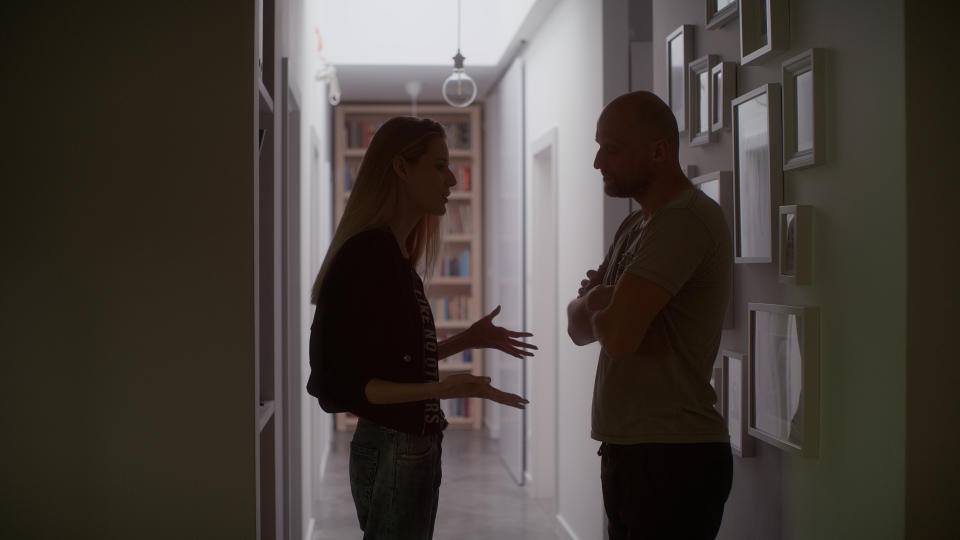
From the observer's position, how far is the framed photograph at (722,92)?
2.12 metres

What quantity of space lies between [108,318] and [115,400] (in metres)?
0.18

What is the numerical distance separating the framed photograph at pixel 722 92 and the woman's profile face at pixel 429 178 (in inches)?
34.1

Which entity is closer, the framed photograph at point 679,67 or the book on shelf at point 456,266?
the framed photograph at point 679,67

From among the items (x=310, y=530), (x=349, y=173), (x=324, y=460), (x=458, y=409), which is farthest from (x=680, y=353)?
(x=349, y=173)

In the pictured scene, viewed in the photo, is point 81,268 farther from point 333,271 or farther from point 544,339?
point 544,339

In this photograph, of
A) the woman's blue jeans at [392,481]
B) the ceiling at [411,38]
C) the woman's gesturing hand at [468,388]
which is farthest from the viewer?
the ceiling at [411,38]

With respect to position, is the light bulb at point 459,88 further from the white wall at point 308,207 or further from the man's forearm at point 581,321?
the man's forearm at point 581,321

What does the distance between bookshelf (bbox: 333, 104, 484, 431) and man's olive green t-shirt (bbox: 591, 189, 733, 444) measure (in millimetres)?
6215

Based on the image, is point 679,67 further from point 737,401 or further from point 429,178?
point 429,178

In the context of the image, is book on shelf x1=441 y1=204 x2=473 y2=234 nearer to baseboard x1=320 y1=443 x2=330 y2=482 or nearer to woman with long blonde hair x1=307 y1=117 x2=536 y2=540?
baseboard x1=320 y1=443 x2=330 y2=482

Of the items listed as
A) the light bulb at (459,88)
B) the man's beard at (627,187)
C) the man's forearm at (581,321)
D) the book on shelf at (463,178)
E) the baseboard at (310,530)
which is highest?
the light bulb at (459,88)

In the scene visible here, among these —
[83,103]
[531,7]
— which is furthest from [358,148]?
[83,103]

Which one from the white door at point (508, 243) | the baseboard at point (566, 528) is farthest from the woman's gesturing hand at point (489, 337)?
the white door at point (508, 243)

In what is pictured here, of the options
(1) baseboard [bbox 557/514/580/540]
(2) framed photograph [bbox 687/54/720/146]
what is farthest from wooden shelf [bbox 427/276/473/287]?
(2) framed photograph [bbox 687/54/720/146]
